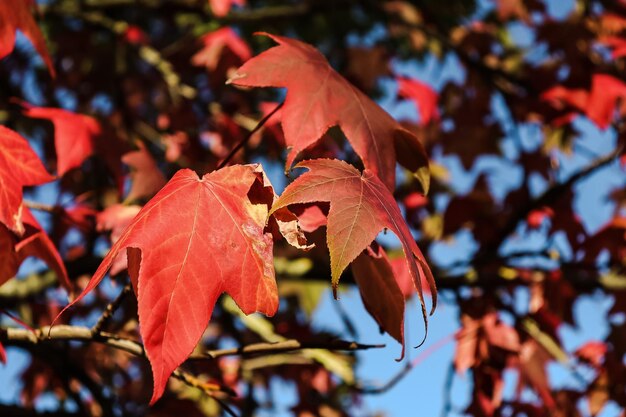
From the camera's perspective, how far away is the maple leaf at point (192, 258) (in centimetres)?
97

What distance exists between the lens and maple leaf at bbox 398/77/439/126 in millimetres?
3145

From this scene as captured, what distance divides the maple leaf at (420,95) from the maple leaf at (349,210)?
2.00 meters

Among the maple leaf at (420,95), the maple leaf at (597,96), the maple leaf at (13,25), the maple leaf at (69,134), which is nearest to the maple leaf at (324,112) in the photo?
the maple leaf at (13,25)

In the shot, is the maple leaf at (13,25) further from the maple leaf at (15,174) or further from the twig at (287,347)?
the twig at (287,347)

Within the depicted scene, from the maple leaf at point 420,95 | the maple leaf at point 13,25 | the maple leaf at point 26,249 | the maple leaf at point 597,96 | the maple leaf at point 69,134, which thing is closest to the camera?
the maple leaf at point 26,249

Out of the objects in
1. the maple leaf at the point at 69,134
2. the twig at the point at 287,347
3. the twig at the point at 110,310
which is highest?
the twig at the point at 110,310

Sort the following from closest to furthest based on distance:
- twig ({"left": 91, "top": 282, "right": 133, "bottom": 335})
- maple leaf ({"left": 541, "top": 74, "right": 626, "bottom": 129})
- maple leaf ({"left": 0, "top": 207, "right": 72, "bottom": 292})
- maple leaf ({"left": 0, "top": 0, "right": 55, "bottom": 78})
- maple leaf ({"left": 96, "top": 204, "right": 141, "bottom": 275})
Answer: twig ({"left": 91, "top": 282, "right": 133, "bottom": 335}) < maple leaf ({"left": 0, "top": 207, "right": 72, "bottom": 292}) < maple leaf ({"left": 0, "top": 0, "right": 55, "bottom": 78}) < maple leaf ({"left": 96, "top": 204, "right": 141, "bottom": 275}) < maple leaf ({"left": 541, "top": 74, "right": 626, "bottom": 129})

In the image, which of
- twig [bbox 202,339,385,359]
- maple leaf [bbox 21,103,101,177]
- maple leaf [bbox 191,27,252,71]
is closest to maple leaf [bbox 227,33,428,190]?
twig [bbox 202,339,385,359]

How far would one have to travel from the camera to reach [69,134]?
6.93ft

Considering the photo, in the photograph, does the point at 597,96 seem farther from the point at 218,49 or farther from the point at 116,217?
the point at 116,217

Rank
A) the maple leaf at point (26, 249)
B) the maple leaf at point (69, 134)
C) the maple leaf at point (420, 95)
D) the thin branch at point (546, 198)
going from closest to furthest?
the maple leaf at point (26, 249)
the maple leaf at point (69, 134)
the thin branch at point (546, 198)
the maple leaf at point (420, 95)

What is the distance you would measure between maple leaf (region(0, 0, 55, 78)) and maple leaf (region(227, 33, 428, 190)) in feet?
1.81

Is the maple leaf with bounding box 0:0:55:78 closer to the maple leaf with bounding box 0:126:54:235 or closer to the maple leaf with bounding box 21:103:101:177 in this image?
the maple leaf with bounding box 0:126:54:235

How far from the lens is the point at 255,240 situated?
111 centimetres
